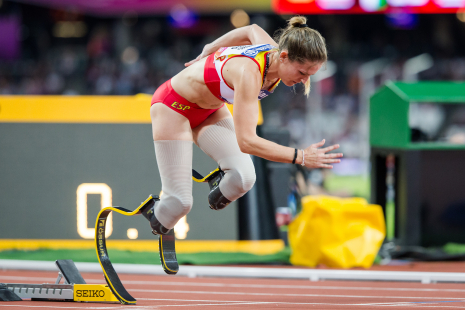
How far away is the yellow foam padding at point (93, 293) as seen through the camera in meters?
4.48

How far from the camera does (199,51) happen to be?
81.7ft

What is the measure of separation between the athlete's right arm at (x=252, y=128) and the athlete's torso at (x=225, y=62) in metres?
0.12

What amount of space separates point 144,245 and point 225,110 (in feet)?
9.31

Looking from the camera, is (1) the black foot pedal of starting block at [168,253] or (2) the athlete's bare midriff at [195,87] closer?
(2) the athlete's bare midriff at [195,87]

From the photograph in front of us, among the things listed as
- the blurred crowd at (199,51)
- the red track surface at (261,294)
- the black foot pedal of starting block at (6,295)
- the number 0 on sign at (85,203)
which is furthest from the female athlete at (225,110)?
the blurred crowd at (199,51)

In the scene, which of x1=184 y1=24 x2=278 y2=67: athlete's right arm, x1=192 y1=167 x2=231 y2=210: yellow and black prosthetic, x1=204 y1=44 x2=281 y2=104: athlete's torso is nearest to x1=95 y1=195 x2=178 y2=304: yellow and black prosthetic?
x1=192 y1=167 x2=231 y2=210: yellow and black prosthetic

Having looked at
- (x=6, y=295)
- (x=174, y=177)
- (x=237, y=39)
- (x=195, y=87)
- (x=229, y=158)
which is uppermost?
(x=237, y=39)

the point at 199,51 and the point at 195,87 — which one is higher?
the point at 199,51

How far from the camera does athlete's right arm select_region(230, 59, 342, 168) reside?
11.7 feet

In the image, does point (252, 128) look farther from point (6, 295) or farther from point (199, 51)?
point (199, 51)

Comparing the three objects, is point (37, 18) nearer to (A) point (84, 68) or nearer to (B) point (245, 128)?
(A) point (84, 68)

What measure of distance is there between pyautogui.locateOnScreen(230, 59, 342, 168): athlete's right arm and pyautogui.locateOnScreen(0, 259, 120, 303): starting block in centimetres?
173

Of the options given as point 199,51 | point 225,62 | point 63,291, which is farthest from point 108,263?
point 199,51

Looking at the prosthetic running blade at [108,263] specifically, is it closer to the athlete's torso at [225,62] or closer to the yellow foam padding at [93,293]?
the yellow foam padding at [93,293]
